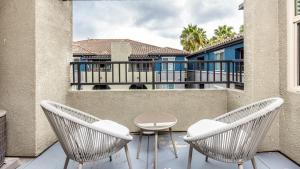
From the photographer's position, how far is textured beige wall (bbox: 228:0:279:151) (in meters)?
3.21

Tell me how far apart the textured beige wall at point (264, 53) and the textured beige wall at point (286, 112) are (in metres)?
0.07

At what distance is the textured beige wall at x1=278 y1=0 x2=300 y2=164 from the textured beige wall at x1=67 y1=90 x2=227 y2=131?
1335 millimetres

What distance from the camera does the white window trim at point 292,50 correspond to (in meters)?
2.97

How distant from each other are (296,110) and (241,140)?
1217mm

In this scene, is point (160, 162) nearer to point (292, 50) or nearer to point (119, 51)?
point (292, 50)

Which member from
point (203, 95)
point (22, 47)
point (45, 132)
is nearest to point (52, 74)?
point (22, 47)

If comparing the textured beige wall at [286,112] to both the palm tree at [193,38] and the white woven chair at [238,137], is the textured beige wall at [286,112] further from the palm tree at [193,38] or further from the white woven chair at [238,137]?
the palm tree at [193,38]

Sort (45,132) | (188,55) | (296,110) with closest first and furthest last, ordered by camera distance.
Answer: (296,110) → (45,132) → (188,55)

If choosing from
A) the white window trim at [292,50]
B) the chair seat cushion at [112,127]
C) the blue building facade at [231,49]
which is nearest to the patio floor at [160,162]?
the chair seat cushion at [112,127]

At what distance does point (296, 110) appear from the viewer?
9.56 feet

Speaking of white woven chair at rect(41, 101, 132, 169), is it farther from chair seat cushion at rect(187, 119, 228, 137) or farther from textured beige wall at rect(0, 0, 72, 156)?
textured beige wall at rect(0, 0, 72, 156)

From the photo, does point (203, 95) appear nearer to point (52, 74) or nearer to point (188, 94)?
point (188, 94)

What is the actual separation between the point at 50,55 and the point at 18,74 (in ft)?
2.06

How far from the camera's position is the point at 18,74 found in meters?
3.24
